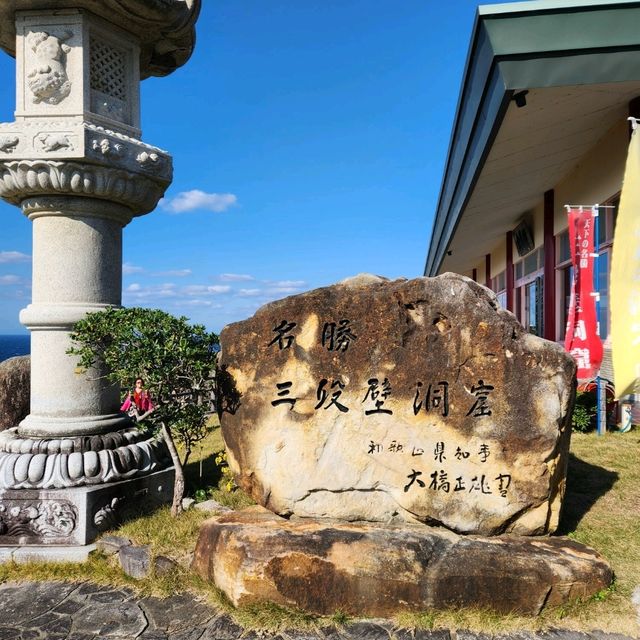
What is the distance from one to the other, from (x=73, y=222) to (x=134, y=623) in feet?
10.4

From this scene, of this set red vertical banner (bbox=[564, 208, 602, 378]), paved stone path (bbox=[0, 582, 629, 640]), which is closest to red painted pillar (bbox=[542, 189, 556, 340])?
red vertical banner (bbox=[564, 208, 602, 378])

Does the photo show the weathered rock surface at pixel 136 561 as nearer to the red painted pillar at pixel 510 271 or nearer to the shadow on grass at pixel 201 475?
the shadow on grass at pixel 201 475

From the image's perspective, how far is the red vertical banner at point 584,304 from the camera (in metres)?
7.50

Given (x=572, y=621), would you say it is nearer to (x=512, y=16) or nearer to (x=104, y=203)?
(x=104, y=203)

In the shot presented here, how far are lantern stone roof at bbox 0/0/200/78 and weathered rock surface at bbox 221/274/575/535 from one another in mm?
2877

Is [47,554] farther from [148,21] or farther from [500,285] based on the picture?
[500,285]

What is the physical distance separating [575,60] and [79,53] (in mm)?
5326

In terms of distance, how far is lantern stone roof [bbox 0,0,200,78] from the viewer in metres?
4.21

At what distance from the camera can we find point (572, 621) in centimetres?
294

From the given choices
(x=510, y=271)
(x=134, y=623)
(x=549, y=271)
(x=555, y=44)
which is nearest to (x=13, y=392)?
(x=134, y=623)

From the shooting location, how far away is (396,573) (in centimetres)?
309

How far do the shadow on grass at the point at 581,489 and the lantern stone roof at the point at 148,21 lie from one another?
5.49m

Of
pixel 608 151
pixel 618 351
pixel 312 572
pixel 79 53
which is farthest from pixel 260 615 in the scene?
pixel 608 151

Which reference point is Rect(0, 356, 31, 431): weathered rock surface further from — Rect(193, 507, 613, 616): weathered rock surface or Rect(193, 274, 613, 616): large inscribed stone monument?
Rect(193, 507, 613, 616): weathered rock surface
